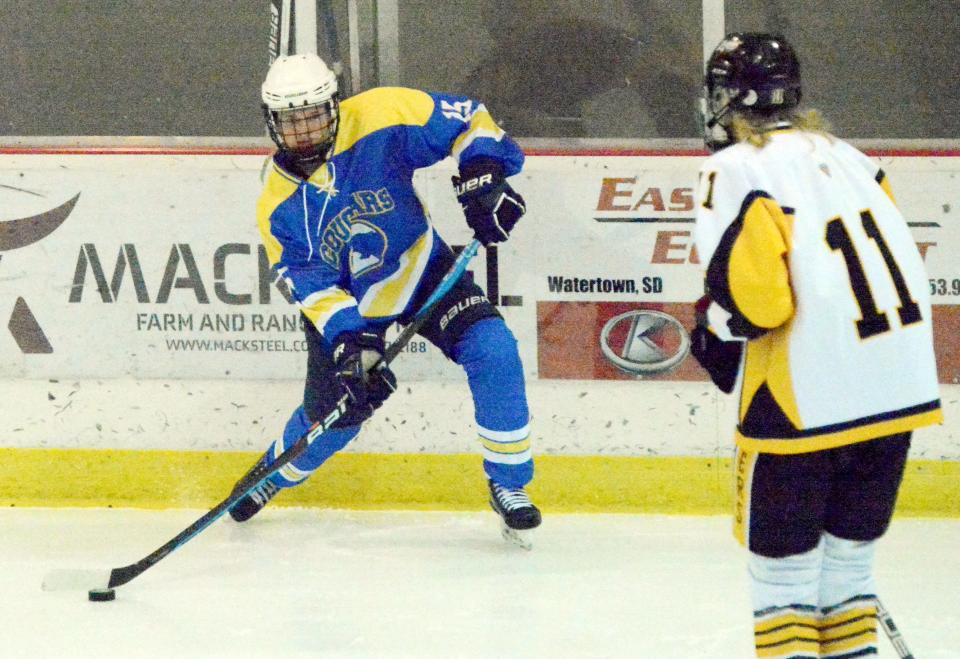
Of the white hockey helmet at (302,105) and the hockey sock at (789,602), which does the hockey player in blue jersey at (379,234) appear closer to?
the white hockey helmet at (302,105)

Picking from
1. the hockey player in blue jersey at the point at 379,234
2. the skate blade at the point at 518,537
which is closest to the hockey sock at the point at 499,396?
the hockey player in blue jersey at the point at 379,234

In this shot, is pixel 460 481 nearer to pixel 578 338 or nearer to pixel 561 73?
pixel 578 338

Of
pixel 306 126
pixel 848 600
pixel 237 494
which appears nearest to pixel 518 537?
pixel 237 494

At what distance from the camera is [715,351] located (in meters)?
1.80

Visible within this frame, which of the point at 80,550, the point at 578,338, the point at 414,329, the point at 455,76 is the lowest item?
the point at 80,550

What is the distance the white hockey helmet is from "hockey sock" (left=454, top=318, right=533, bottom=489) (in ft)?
1.90

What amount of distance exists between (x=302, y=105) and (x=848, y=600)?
63.5 inches

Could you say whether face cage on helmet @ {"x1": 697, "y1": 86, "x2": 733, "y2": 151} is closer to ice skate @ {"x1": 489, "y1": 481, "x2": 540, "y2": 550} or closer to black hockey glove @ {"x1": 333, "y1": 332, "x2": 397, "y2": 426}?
black hockey glove @ {"x1": 333, "y1": 332, "x2": 397, "y2": 426}

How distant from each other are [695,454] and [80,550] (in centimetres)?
161

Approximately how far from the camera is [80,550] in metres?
3.18

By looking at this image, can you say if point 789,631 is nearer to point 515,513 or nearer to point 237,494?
point 515,513

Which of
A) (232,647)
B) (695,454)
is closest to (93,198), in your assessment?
(232,647)

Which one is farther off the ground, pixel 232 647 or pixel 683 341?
pixel 683 341

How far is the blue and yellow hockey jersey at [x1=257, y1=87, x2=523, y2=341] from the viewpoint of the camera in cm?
295
